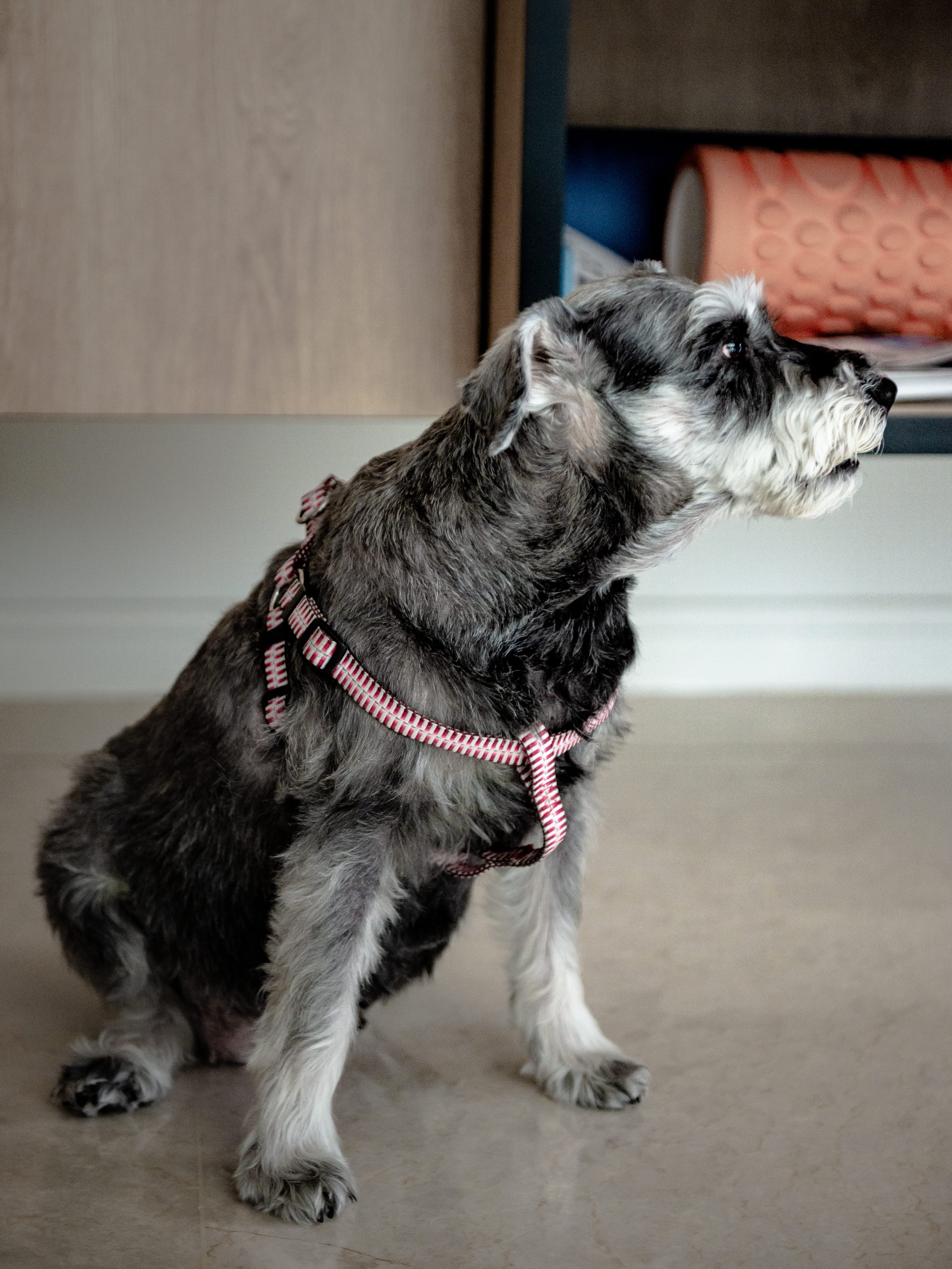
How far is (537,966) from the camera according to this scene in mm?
1188

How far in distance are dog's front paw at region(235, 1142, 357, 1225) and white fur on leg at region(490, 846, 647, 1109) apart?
0.24 m

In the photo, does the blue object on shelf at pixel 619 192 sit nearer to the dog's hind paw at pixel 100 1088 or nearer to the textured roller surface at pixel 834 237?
the textured roller surface at pixel 834 237

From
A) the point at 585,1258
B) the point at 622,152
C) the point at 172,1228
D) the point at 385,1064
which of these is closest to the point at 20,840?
the point at 385,1064

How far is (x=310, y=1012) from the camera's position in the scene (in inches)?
38.6

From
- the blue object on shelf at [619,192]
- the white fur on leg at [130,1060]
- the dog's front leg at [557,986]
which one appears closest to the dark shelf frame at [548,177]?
the blue object on shelf at [619,192]

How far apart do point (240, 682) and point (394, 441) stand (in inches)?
46.2

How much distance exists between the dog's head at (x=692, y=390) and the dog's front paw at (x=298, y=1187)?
1.89 feet

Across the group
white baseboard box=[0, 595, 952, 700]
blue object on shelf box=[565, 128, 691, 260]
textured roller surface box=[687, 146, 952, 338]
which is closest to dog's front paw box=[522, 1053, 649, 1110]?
textured roller surface box=[687, 146, 952, 338]

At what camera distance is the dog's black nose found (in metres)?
1.00

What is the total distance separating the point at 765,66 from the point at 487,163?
0.55m

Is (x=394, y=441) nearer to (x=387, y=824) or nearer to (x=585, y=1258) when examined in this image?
(x=387, y=824)

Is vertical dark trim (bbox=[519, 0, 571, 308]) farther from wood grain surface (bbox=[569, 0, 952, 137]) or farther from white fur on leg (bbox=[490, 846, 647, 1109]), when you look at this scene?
white fur on leg (bbox=[490, 846, 647, 1109])

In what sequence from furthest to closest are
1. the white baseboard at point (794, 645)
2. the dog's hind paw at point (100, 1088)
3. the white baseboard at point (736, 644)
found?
the white baseboard at point (794, 645), the white baseboard at point (736, 644), the dog's hind paw at point (100, 1088)

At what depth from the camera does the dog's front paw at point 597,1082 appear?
1.16m
